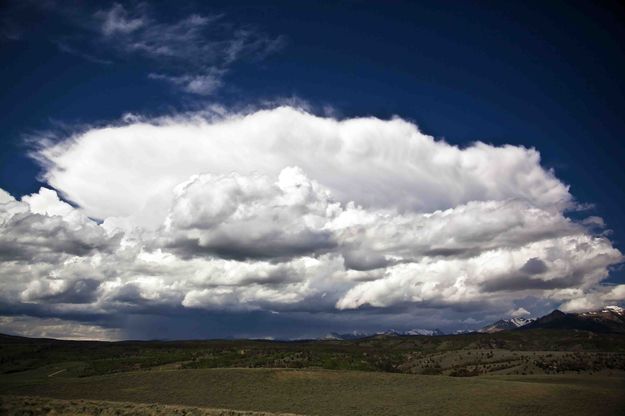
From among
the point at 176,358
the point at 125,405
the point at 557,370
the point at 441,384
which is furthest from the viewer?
the point at 176,358

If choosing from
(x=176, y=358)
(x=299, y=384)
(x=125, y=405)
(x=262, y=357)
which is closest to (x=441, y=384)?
(x=299, y=384)

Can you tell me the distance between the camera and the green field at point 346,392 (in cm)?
5044

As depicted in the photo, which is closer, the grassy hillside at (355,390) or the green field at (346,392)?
the grassy hillside at (355,390)

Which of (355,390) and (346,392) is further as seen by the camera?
(355,390)

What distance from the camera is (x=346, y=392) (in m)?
59.5

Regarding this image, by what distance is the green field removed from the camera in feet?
165

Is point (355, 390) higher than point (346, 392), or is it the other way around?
point (355, 390)

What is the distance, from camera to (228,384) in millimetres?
64688

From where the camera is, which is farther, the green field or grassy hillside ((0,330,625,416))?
the green field

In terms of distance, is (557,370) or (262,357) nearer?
(557,370)

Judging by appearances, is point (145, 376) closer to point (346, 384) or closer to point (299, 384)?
point (299, 384)

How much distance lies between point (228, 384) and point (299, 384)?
9257 millimetres

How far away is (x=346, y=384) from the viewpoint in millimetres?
63969

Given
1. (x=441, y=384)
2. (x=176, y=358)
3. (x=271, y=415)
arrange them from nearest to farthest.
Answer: (x=271, y=415), (x=441, y=384), (x=176, y=358)
